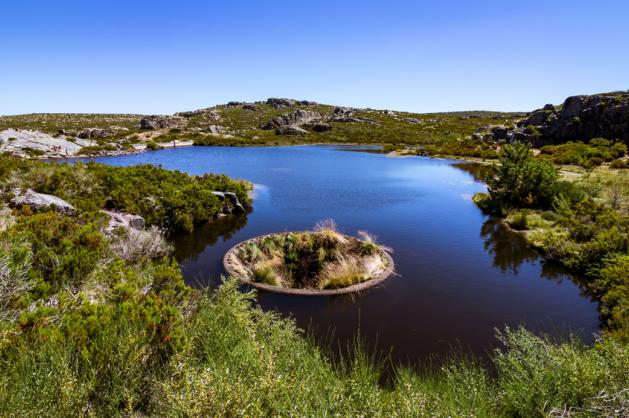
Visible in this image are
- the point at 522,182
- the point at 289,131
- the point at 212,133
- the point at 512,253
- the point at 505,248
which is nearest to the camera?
the point at 512,253

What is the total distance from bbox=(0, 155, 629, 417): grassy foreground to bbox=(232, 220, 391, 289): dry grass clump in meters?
A: 6.29

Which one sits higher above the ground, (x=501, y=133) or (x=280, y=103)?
(x=280, y=103)

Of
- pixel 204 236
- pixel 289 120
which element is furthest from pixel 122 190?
pixel 289 120

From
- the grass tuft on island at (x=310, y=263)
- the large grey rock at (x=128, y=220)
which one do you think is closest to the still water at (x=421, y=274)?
the grass tuft on island at (x=310, y=263)

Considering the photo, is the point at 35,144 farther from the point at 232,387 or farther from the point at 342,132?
the point at 342,132

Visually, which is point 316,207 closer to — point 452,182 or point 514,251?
point 514,251

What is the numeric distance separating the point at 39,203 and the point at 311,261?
41.4ft

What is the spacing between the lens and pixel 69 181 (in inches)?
789

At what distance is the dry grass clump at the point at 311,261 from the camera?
49.0 ft

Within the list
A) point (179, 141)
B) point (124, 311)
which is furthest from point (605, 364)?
point (179, 141)

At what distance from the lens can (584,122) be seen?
60.2 metres

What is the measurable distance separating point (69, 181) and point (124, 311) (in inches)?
686

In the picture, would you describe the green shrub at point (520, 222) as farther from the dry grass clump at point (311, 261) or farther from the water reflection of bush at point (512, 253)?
the dry grass clump at point (311, 261)

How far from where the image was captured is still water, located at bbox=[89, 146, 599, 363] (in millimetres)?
11531
